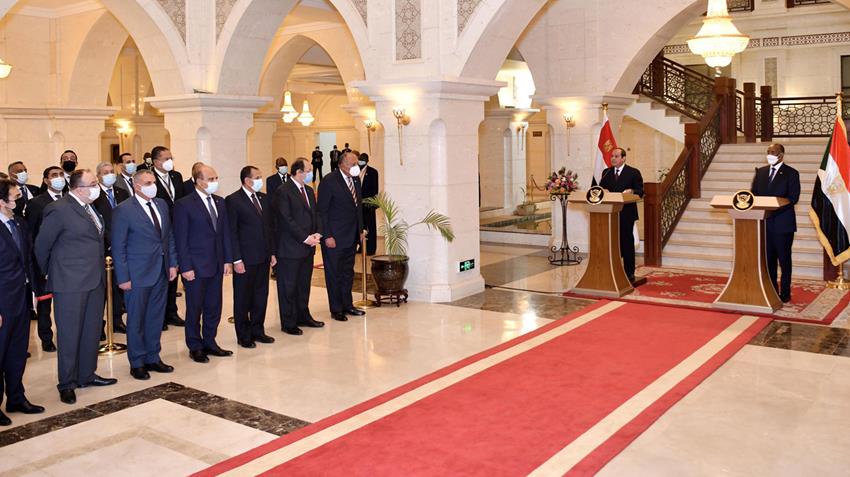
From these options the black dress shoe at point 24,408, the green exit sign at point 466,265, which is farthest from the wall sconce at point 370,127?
the black dress shoe at point 24,408

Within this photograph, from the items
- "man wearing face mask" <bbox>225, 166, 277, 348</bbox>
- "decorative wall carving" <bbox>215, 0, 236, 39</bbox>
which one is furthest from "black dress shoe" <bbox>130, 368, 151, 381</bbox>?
"decorative wall carving" <bbox>215, 0, 236, 39</bbox>

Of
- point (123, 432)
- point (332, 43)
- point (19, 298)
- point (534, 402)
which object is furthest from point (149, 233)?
point (332, 43)

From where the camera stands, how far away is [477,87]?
32.0 feet

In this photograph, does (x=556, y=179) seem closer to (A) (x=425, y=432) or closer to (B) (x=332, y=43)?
(B) (x=332, y=43)

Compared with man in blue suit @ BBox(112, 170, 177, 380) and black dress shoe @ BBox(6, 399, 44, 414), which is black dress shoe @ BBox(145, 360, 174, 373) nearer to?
man in blue suit @ BBox(112, 170, 177, 380)

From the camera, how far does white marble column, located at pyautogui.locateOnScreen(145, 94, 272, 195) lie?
11.8m

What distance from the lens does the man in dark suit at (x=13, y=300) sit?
544 cm

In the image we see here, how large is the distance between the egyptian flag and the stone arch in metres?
6.49

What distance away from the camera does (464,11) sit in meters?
9.29

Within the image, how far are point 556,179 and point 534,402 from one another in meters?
6.81

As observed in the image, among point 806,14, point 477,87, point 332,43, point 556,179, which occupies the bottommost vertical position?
point 556,179

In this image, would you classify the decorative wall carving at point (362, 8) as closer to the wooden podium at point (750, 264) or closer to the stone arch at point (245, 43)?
the stone arch at point (245, 43)

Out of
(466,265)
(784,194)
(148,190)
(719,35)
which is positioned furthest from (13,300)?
(719,35)

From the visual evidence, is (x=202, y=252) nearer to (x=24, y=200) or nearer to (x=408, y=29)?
(x=24, y=200)
